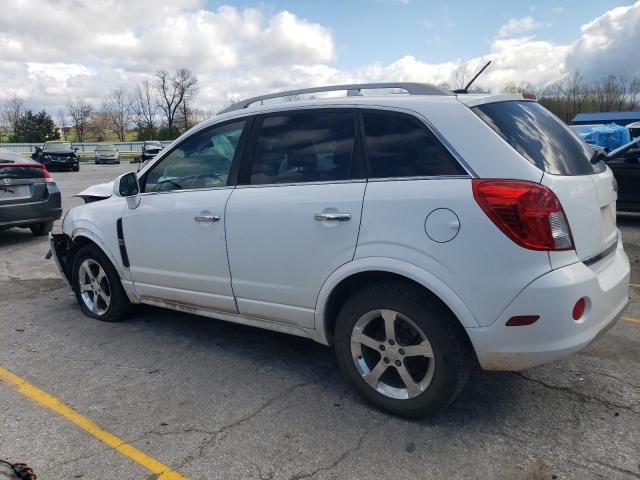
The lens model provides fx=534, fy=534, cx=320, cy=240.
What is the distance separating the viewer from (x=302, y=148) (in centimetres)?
340

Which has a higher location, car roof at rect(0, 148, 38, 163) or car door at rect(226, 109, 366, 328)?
car roof at rect(0, 148, 38, 163)

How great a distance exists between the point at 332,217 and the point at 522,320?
1.14 metres

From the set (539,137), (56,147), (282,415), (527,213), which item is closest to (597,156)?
(539,137)

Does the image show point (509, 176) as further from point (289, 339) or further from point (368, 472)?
point (289, 339)

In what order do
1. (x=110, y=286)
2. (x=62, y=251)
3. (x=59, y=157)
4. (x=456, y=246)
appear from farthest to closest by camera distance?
(x=59, y=157)
(x=62, y=251)
(x=110, y=286)
(x=456, y=246)

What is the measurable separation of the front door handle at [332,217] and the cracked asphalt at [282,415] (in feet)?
3.66

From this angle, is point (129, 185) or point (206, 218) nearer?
point (206, 218)

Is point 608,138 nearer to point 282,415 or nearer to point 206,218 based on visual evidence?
point 206,218

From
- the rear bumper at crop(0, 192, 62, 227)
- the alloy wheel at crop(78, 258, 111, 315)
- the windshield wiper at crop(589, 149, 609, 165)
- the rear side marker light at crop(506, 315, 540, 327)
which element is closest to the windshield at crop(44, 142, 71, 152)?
the rear bumper at crop(0, 192, 62, 227)

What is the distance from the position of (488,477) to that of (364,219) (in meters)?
1.41

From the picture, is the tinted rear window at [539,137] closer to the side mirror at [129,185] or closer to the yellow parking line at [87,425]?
the yellow parking line at [87,425]

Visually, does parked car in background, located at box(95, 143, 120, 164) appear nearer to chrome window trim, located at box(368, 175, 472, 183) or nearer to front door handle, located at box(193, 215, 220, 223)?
front door handle, located at box(193, 215, 220, 223)

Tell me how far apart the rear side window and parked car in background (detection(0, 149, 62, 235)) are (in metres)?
7.05

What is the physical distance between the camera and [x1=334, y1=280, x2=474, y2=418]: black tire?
2758 mm
